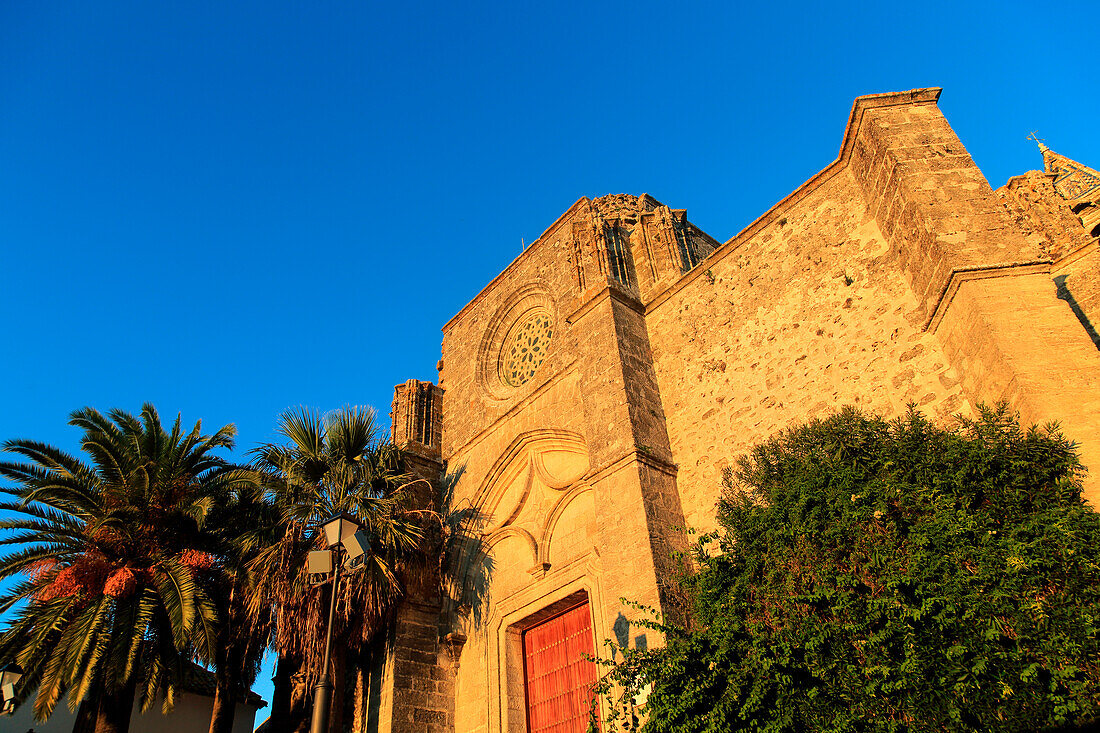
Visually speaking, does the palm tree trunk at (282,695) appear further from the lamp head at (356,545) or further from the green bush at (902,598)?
the green bush at (902,598)

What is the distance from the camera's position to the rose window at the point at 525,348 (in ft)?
41.0

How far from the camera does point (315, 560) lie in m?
5.66

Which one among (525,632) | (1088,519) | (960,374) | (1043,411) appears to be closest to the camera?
(1088,519)

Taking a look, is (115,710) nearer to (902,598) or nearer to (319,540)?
(319,540)

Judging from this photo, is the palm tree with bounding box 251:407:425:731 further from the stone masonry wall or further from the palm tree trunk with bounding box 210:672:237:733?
the stone masonry wall

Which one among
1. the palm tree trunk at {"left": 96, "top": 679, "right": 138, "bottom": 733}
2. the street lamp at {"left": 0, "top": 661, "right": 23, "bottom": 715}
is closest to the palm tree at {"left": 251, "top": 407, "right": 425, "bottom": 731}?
the palm tree trunk at {"left": 96, "top": 679, "right": 138, "bottom": 733}

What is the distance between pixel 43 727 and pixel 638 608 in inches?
509

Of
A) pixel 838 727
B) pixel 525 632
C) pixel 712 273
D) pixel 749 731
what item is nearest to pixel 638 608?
pixel 749 731

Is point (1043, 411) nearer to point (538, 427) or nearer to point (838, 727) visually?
point (838, 727)

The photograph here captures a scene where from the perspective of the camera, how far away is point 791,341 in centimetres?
855

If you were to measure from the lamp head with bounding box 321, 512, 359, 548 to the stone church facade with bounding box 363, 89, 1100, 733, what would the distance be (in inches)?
127

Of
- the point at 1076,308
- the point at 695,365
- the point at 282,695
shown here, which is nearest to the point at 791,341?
the point at 695,365

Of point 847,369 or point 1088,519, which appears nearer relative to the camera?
point 1088,519

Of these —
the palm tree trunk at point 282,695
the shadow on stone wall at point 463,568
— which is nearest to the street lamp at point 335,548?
the shadow on stone wall at point 463,568
